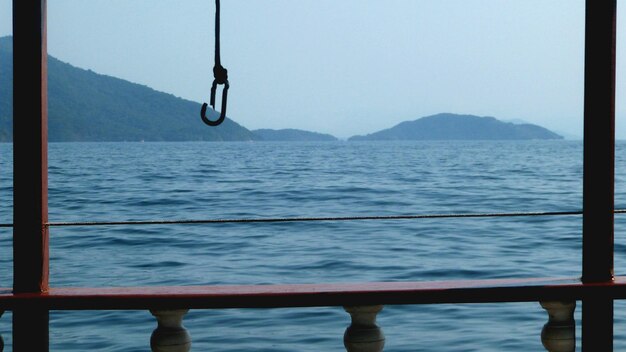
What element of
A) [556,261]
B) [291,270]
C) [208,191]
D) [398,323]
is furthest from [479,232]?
[208,191]

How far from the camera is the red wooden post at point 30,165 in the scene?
214 centimetres

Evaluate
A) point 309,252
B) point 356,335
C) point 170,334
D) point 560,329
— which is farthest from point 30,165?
point 309,252

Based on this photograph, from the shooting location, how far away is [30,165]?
2162 mm

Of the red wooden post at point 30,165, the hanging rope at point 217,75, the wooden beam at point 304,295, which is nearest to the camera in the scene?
the wooden beam at point 304,295

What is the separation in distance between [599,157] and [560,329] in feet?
1.25

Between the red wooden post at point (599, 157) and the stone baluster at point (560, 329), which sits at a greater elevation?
the red wooden post at point (599, 157)

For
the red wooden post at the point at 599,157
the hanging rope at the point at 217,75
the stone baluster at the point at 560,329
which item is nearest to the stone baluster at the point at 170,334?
the hanging rope at the point at 217,75

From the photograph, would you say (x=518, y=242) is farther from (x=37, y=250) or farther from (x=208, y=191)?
(x=208, y=191)

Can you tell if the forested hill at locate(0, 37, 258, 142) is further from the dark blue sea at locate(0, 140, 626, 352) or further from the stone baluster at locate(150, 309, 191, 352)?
the stone baluster at locate(150, 309, 191, 352)

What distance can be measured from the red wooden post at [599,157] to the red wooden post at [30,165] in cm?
114

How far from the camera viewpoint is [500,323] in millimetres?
6359

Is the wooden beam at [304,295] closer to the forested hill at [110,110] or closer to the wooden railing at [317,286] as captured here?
the wooden railing at [317,286]

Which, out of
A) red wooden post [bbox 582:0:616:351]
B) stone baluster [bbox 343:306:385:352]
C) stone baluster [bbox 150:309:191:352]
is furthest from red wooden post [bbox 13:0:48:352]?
red wooden post [bbox 582:0:616:351]

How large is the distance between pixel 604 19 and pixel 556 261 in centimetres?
838
